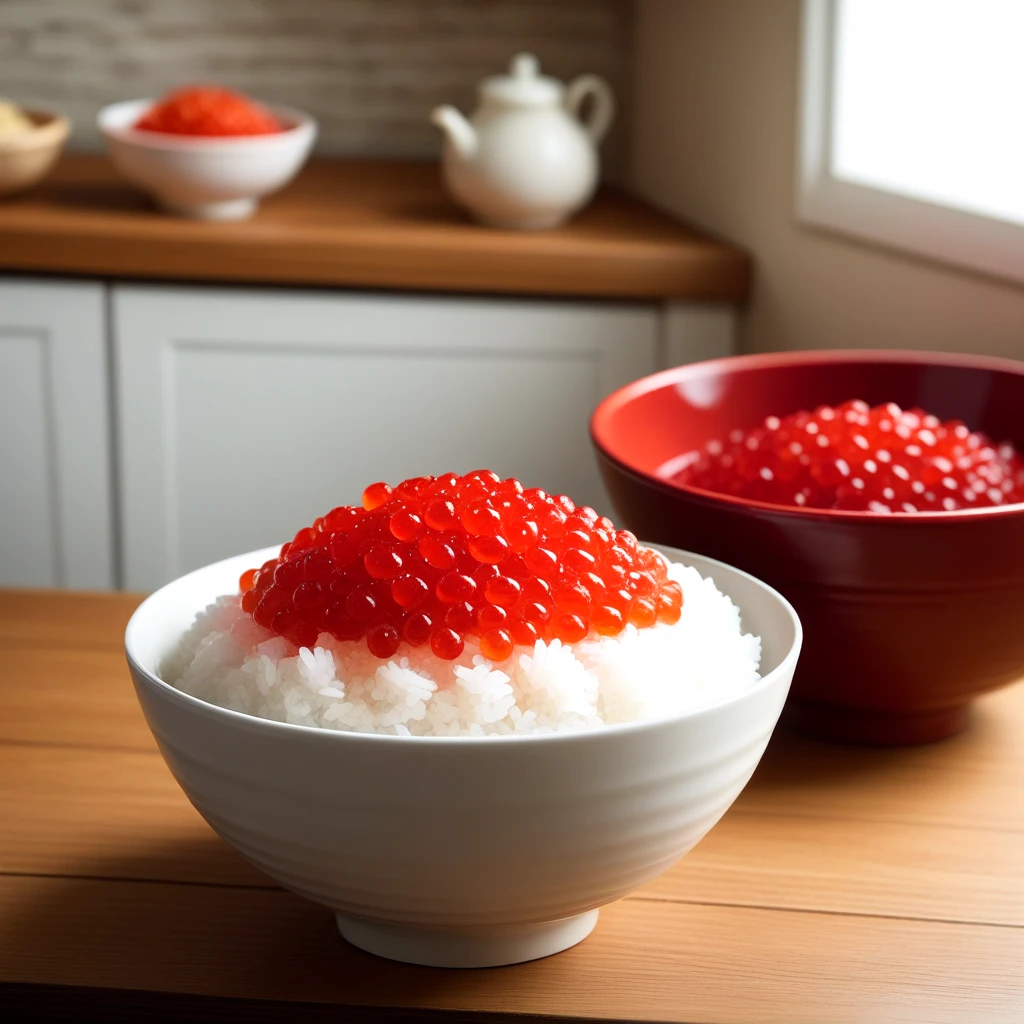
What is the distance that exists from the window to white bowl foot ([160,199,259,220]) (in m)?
0.79

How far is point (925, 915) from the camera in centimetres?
64

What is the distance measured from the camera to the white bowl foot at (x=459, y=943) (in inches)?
22.9

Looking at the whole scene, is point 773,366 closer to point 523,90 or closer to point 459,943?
point 459,943

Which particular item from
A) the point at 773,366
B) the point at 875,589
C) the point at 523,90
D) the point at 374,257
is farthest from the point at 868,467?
the point at 523,90

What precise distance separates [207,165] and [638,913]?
148cm

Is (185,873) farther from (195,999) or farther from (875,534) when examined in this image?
(875,534)

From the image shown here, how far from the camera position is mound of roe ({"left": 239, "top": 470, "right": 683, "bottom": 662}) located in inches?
22.3

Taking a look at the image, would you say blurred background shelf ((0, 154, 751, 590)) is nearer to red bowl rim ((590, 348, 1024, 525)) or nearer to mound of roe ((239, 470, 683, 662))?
red bowl rim ((590, 348, 1024, 525))

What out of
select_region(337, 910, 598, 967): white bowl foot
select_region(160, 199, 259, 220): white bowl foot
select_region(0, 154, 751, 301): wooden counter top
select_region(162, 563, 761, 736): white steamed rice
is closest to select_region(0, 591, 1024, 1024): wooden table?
select_region(337, 910, 598, 967): white bowl foot

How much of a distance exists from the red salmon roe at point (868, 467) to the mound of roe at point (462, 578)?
217mm

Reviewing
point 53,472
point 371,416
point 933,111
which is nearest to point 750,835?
point 933,111

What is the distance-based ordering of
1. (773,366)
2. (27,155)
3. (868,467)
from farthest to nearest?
1. (27,155)
2. (773,366)
3. (868,467)

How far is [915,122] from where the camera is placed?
158cm

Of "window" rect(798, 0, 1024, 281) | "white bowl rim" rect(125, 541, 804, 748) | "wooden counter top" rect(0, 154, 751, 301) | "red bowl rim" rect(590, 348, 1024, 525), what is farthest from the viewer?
"wooden counter top" rect(0, 154, 751, 301)
